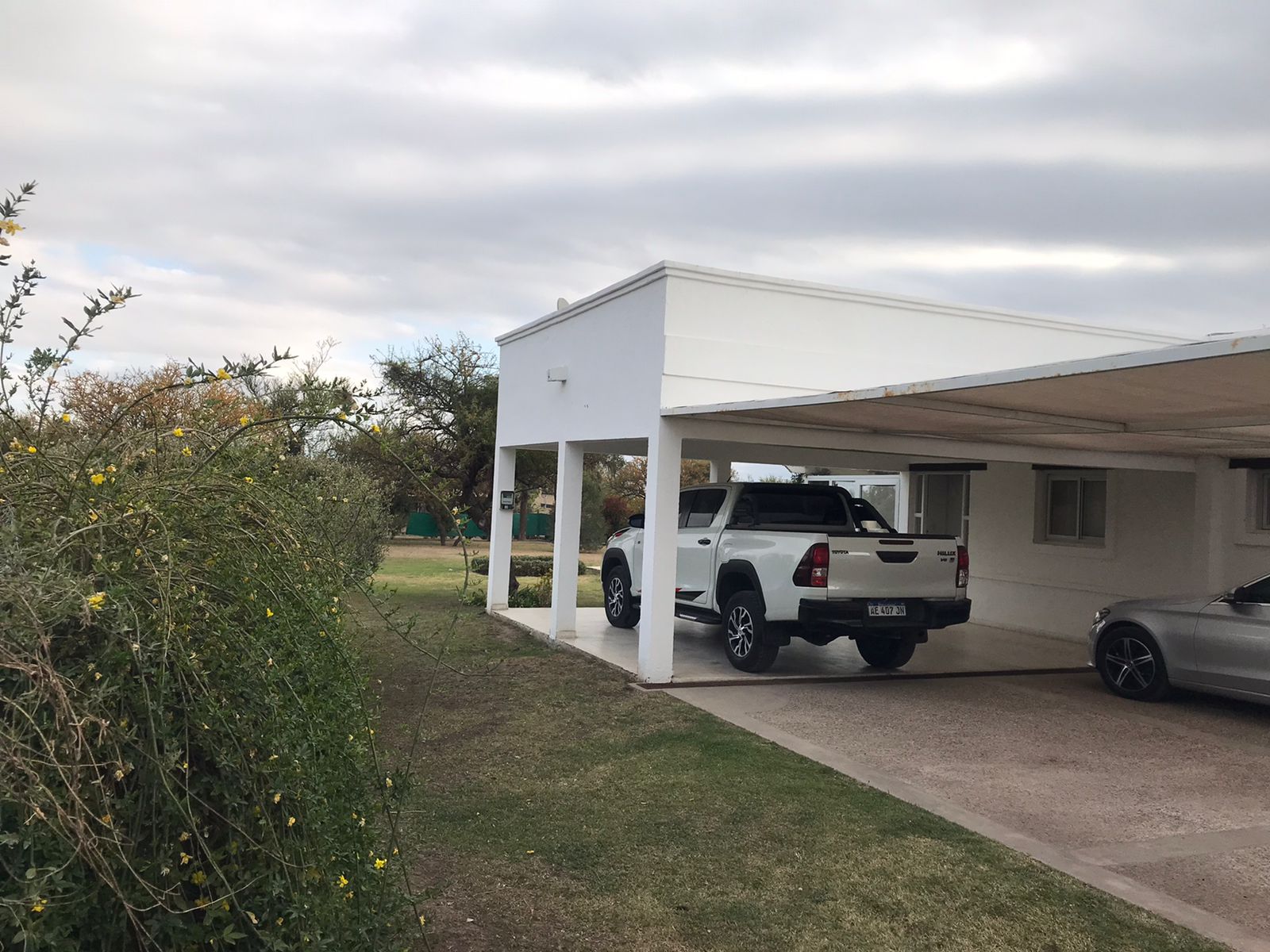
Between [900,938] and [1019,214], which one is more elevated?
[1019,214]

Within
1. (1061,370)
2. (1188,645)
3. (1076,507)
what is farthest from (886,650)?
(1061,370)

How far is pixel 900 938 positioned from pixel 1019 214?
43.1 ft

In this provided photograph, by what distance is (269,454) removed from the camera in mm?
4027

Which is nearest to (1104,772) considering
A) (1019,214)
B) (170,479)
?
(170,479)

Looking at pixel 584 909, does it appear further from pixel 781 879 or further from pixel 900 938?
pixel 900 938

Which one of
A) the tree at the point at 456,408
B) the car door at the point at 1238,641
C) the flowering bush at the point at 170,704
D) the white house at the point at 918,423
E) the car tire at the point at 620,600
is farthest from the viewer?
the tree at the point at 456,408

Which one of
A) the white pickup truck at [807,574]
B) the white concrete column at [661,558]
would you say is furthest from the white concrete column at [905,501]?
the white concrete column at [661,558]

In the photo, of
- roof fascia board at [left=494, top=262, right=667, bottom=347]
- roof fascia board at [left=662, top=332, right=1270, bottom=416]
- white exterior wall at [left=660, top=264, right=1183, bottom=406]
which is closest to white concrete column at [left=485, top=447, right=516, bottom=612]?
roof fascia board at [left=494, top=262, right=667, bottom=347]

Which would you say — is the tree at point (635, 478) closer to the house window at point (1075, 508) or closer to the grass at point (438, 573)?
the grass at point (438, 573)

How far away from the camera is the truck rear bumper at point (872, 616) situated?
973 centimetres

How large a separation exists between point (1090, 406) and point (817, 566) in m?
3.06

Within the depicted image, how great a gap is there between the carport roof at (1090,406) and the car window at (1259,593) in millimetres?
1263

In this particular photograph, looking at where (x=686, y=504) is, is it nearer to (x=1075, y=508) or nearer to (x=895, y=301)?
(x=895, y=301)

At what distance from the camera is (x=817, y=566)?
9.73 meters
